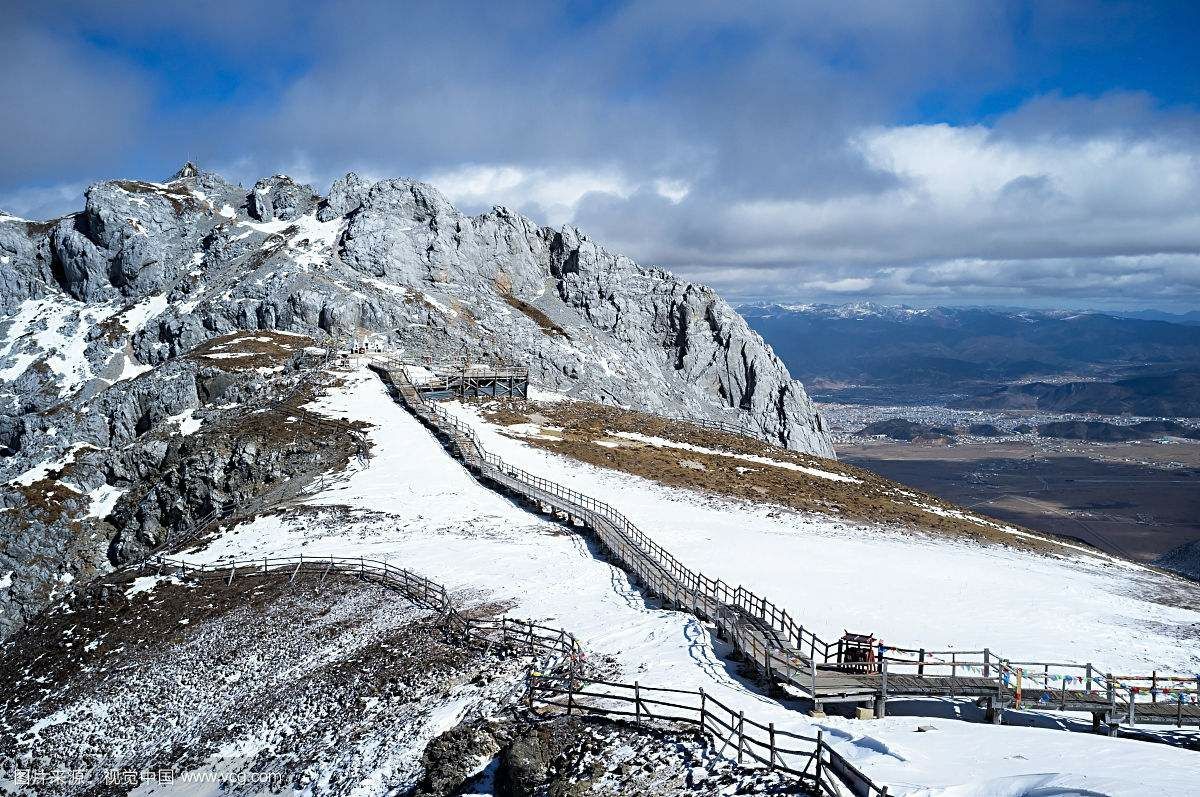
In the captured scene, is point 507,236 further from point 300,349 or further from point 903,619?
point 903,619

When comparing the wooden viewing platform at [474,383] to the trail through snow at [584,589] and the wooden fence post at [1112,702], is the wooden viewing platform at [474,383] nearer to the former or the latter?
the trail through snow at [584,589]

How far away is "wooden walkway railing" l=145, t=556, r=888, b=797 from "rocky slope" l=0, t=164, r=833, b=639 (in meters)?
11.7

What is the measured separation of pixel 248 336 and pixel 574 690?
70.7 m

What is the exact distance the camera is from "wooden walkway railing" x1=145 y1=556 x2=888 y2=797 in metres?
14.4

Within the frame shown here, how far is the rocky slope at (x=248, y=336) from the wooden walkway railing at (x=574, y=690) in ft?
38.3

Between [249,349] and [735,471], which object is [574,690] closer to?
[735,471]

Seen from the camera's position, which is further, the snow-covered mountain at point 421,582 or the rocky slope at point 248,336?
the rocky slope at point 248,336

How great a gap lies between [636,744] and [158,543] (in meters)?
37.0

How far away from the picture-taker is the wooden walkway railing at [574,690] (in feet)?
47.1

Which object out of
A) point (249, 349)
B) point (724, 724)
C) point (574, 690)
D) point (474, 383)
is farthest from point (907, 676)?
point (249, 349)

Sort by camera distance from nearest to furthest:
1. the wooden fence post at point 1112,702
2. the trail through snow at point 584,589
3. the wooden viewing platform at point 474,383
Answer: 1. the trail through snow at point 584,589
2. the wooden fence post at point 1112,702
3. the wooden viewing platform at point 474,383

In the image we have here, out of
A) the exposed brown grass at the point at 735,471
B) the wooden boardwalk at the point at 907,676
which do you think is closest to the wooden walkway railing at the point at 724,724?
the wooden boardwalk at the point at 907,676

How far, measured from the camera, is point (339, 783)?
18.6 m

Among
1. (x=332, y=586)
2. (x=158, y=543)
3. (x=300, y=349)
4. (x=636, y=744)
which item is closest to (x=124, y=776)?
(x=332, y=586)
